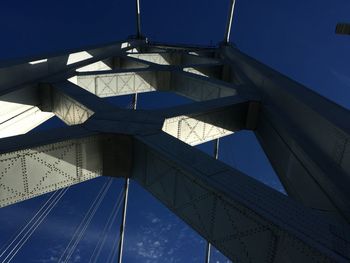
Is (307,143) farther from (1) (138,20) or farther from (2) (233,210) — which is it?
(1) (138,20)

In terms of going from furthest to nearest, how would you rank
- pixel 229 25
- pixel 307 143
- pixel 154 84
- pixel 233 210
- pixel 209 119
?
pixel 229 25 → pixel 154 84 → pixel 209 119 → pixel 307 143 → pixel 233 210

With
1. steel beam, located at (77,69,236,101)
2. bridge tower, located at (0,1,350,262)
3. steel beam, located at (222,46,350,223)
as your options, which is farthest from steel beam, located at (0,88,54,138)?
steel beam, located at (222,46,350,223)

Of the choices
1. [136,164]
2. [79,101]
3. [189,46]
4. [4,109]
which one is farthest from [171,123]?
[189,46]

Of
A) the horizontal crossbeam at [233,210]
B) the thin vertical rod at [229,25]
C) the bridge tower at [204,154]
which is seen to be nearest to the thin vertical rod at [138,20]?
the thin vertical rod at [229,25]

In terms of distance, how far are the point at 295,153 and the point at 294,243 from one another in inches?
180

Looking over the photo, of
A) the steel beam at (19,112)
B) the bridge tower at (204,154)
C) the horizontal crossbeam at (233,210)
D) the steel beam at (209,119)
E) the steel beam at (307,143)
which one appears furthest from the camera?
the steel beam at (19,112)

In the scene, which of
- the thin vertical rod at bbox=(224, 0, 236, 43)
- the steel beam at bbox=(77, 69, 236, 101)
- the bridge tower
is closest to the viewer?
the bridge tower

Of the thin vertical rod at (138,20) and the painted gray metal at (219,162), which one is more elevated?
the thin vertical rod at (138,20)

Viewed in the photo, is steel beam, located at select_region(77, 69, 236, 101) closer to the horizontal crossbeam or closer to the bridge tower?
the bridge tower

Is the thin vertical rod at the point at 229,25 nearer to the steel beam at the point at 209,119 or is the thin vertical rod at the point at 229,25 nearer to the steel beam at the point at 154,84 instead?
the steel beam at the point at 154,84

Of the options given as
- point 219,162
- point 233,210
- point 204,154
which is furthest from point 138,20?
point 233,210

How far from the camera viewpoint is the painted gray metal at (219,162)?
189 inches

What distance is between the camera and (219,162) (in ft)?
21.0

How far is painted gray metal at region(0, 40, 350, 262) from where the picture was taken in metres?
4.80
